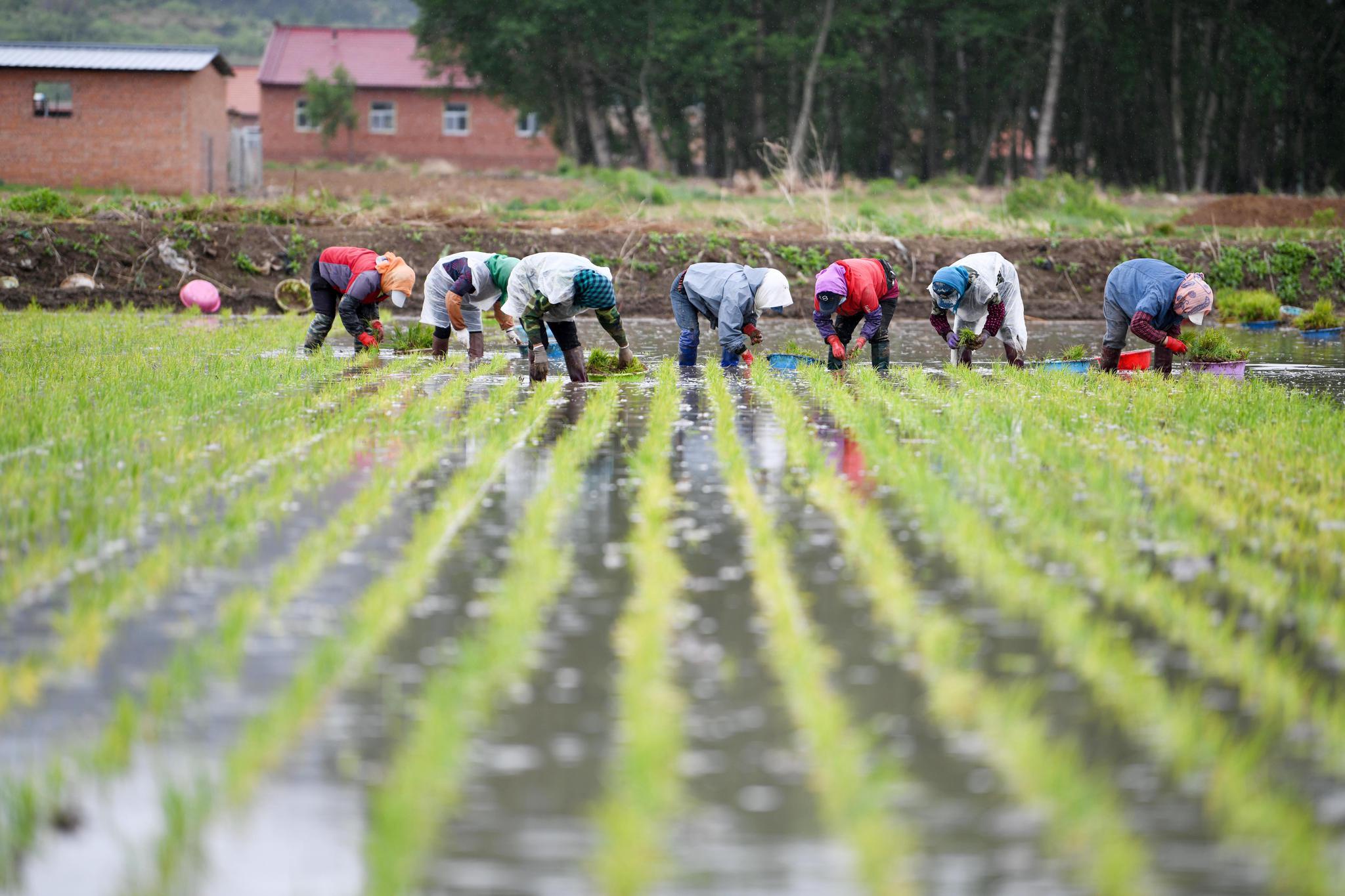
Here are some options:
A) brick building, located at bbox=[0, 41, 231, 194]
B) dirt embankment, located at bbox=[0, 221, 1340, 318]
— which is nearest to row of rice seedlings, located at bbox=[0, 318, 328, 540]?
dirt embankment, located at bbox=[0, 221, 1340, 318]

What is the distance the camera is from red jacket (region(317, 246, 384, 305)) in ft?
43.6

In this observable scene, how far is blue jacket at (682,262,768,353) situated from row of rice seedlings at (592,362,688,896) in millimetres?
6489

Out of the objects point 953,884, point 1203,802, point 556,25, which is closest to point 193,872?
point 953,884

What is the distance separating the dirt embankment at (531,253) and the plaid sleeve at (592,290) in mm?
9652

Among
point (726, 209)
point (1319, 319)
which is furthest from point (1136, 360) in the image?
point (726, 209)

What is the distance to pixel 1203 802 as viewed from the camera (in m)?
3.40

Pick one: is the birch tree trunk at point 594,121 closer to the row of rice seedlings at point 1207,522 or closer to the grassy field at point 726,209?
the grassy field at point 726,209

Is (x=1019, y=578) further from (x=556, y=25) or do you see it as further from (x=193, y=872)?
(x=556, y=25)

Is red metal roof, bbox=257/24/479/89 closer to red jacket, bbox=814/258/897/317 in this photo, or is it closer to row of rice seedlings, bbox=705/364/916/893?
red jacket, bbox=814/258/897/317

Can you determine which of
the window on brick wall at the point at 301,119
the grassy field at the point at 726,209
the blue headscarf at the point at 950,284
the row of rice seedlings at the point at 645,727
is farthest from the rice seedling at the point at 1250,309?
the window on brick wall at the point at 301,119

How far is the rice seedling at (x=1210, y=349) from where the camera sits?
45.1 feet

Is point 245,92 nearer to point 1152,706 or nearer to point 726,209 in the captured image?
point 726,209

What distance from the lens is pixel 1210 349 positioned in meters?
13.9

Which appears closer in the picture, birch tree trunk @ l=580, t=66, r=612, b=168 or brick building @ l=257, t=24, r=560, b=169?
birch tree trunk @ l=580, t=66, r=612, b=168
